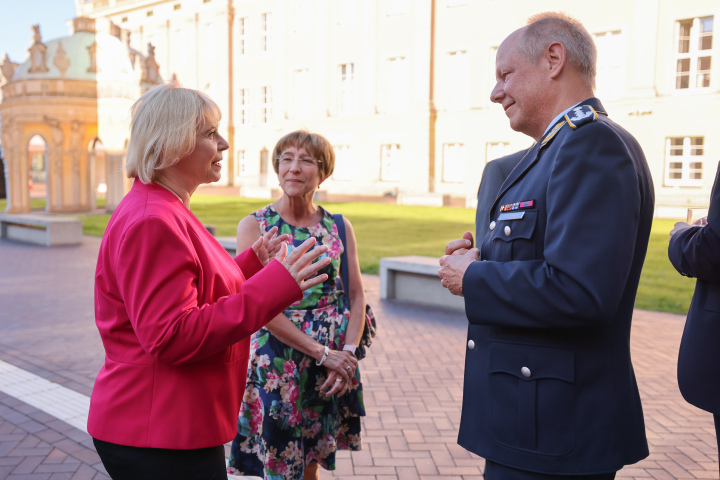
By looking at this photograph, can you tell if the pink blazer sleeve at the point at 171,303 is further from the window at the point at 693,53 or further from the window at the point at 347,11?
the window at the point at 347,11

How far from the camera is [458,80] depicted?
3200 centimetres

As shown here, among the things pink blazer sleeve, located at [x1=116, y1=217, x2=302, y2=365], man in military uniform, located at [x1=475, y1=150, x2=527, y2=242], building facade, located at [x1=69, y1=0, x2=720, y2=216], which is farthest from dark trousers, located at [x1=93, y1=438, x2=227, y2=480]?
building facade, located at [x1=69, y1=0, x2=720, y2=216]

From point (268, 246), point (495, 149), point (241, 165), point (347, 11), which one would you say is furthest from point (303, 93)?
point (268, 246)

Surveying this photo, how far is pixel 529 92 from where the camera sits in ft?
6.12

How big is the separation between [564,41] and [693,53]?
2645cm

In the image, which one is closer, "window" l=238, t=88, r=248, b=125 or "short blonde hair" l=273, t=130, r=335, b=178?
"short blonde hair" l=273, t=130, r=335, b=178

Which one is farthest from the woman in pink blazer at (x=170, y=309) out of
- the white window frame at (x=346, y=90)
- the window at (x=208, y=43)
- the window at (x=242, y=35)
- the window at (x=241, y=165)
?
the window at (x=208, y=43)

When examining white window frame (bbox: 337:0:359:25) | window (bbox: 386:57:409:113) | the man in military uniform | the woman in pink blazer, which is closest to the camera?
the woman in pink blazer

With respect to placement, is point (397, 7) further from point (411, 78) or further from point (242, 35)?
point (242, 35)

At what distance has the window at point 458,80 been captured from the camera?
31.6 m

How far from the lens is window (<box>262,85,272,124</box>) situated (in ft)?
138

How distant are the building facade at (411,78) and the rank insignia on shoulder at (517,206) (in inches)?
932

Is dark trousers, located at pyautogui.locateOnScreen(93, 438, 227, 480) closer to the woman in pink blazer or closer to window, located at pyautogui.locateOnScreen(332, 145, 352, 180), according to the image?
the woman in pink blazer

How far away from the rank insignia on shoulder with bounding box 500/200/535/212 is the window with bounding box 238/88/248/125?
4351 centimetres
